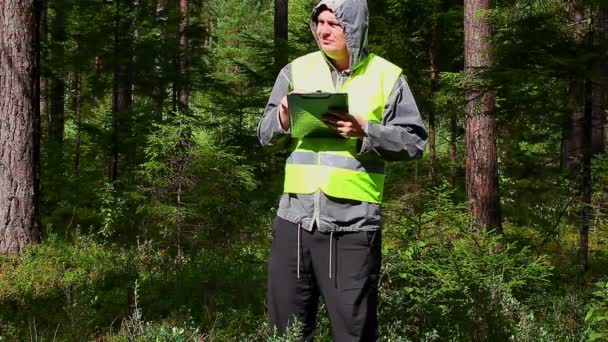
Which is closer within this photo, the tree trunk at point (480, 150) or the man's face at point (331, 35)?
the man's face at point (331, 35)

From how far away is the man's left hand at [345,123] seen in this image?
2.68 metres

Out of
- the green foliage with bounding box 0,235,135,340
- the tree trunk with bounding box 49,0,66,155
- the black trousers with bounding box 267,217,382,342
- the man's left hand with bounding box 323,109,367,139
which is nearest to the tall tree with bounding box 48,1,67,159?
the tree trunk with bounding box 49,0,66,155

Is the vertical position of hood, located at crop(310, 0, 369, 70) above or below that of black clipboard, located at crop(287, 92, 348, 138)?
above

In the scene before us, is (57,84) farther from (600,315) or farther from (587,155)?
(600,315)

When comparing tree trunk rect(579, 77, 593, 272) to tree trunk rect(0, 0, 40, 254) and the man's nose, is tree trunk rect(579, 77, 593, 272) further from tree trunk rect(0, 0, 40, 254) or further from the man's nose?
tree trunk rect(0, 0, 40, 254)

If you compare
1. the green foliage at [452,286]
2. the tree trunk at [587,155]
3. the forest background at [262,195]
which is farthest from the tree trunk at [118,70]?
the tree trunk at [587,155]

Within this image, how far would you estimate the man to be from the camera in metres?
2.85

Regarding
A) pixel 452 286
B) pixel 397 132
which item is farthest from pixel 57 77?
pixel 397 132

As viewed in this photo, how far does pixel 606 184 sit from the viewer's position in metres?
7.27

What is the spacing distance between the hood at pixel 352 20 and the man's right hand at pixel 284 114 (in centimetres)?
41

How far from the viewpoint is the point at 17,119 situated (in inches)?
311

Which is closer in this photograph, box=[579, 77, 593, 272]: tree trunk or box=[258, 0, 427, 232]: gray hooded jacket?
box=[258, 0, 427, 232]: gray hooded jacket

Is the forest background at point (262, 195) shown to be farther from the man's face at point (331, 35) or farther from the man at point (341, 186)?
the man's face at point (331, 35)

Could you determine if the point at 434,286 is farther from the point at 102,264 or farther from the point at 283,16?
the point at 283,16
